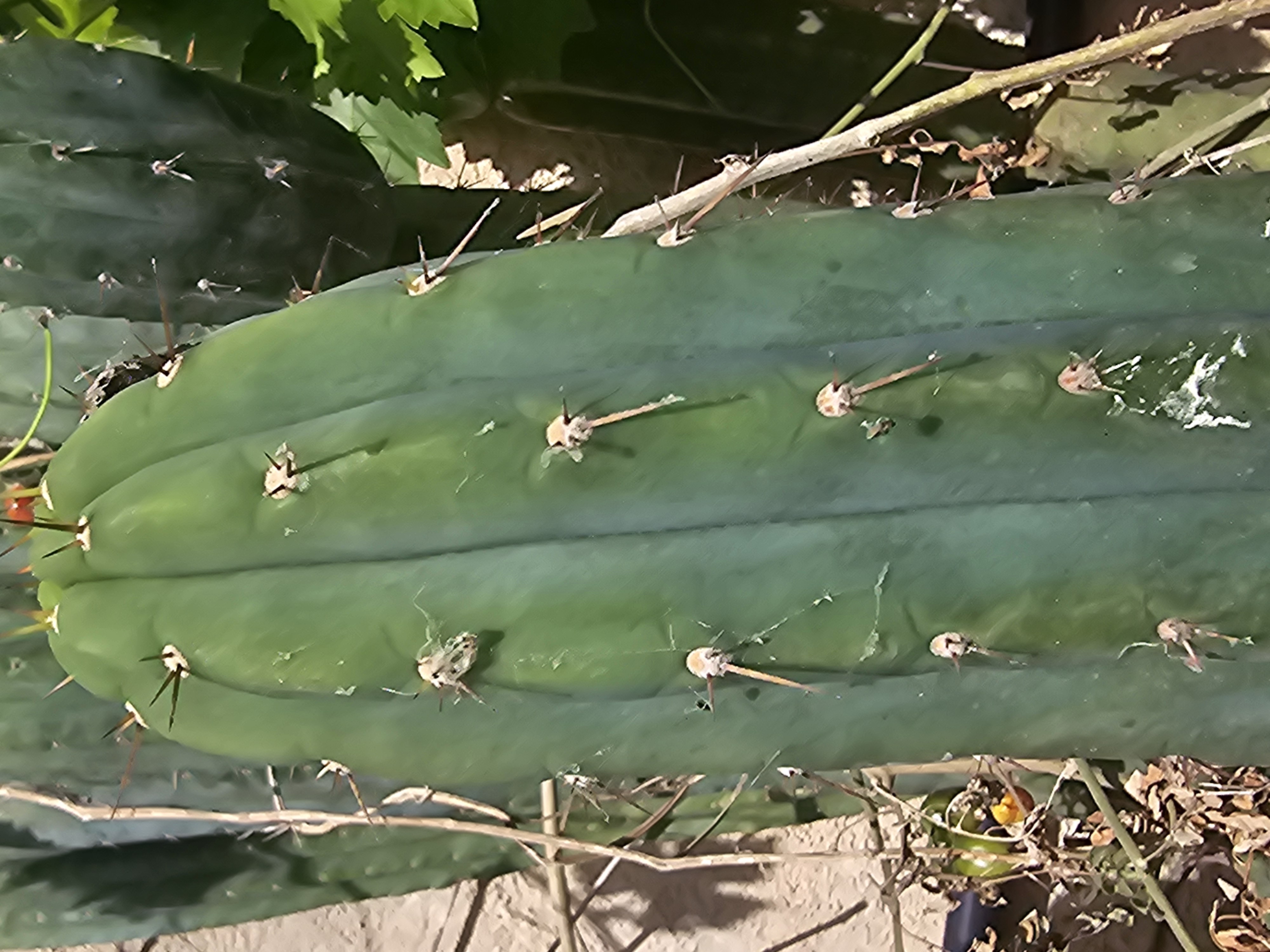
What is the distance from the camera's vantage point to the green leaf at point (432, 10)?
1154 millimetres

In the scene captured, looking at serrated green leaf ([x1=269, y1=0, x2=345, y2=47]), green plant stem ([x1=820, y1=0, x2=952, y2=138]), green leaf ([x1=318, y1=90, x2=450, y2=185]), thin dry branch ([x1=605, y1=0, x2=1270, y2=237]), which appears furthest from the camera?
green leaf ([x1=318, y1=90, x2=450, y2=185])

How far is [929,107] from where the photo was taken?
1.08 meters

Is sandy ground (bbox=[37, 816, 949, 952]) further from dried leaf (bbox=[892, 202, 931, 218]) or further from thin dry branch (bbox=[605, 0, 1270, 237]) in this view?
dried leaf (bbox=[892, 202, 931, 218])

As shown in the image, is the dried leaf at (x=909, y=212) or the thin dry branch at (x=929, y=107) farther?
the thin dry branch at (x=929, y=107)

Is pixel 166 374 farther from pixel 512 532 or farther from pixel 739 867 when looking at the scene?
pixel 739 867

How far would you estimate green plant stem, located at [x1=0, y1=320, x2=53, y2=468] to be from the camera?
107 cm

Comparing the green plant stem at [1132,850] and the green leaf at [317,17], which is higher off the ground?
the green leaf at [317,17]

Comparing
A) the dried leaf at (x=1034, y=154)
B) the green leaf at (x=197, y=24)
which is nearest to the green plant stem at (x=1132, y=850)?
the dried leaf at (x=1034, y=154)

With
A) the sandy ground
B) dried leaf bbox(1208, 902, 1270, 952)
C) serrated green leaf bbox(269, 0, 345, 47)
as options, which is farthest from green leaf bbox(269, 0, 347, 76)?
dried leaf bbox(1208, 902, 1270, 952)

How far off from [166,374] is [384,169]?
0.79 metres

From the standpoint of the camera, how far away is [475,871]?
5.01 feet

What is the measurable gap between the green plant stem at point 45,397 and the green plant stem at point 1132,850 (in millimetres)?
1246

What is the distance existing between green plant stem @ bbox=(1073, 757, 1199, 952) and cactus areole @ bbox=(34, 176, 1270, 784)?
0.65 metres

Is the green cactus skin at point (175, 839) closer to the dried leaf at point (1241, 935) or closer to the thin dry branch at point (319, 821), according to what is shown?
the thin dry branch at point (319, 821)
